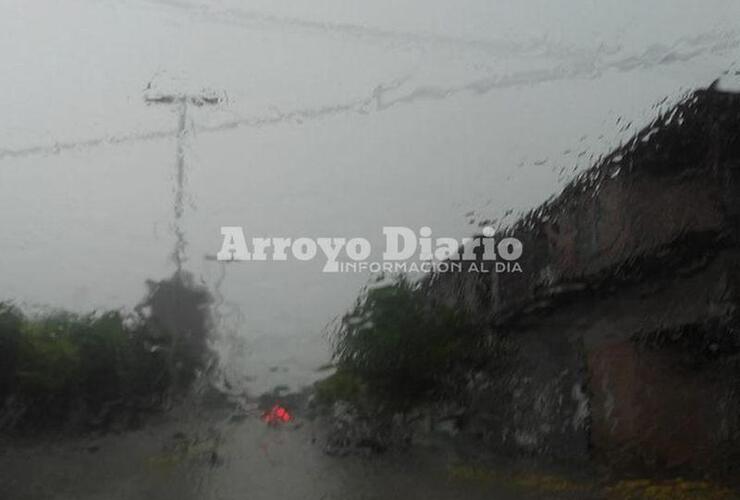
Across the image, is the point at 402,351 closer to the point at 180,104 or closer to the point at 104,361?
the point at 104,361

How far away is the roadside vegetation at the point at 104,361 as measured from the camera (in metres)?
2.33

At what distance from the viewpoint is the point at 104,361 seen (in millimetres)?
2334

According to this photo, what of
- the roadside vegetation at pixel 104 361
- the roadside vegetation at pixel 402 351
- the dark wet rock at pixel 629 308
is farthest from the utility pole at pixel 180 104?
the dark wet rock at pixel 629 308

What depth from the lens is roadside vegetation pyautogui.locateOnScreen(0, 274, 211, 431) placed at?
233 cm

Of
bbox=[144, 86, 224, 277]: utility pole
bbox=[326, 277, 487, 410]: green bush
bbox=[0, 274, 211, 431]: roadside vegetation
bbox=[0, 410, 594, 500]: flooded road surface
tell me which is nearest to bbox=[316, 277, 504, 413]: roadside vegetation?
bbox=[326, 277, 487, 410]: green bush

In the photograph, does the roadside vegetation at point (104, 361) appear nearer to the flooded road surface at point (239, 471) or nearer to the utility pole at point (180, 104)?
the flooded road surface at point (239, 471)

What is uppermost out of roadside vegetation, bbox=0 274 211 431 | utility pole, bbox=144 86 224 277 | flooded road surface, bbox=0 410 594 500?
utility pole, bbox=144 86 224 277

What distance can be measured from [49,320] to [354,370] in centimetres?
92

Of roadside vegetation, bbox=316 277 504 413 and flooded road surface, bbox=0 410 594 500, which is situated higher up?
roadside vegetation, bbox=316 277 504 413

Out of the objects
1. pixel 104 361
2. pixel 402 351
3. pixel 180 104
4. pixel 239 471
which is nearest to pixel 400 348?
pixel 402 351

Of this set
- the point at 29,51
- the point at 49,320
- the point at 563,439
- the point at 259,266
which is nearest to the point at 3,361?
the point at 49,320

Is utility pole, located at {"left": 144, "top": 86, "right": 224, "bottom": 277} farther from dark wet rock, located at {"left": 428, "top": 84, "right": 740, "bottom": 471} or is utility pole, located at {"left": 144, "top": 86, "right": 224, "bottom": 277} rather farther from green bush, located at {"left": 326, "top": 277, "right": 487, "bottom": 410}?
dark wet rock, located at {"left": 428, "top": 84, "right": 740, "bottom": 471}

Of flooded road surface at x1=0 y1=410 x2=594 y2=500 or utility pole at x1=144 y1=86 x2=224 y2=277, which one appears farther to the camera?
utility pole at x1=144 y1=86 x2=224 y2=277

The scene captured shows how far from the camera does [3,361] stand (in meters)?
→ 2.36
